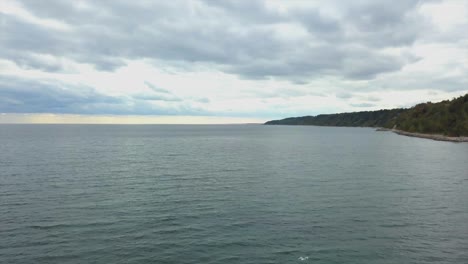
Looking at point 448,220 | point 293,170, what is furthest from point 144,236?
point 293,170

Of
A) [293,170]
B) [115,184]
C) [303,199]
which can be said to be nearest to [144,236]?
[303,199]

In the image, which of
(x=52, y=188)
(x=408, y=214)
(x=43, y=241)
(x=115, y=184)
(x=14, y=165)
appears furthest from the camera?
(x=14, y=165)

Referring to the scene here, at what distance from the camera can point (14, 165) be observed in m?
82.8

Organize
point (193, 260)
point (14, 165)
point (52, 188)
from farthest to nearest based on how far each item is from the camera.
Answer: point (14, 165) → point (52, 188) → point (193, 260)

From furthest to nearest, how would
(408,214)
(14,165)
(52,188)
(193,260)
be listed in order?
(14,165)
(52,188)
(408,214)
(193,260)

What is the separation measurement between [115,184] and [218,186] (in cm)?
1810

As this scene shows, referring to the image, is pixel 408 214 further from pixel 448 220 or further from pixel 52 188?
pixel 52 188

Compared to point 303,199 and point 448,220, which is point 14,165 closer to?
point 303,199

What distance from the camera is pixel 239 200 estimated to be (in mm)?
47344

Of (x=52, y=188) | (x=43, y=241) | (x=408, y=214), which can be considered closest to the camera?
(x=43, y=241)

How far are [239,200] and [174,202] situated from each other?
347 inches

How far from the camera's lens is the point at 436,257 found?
28.6m

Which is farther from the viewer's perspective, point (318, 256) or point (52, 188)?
point (52, 188)

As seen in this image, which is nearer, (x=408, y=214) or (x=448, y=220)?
(x=448, y=220)
